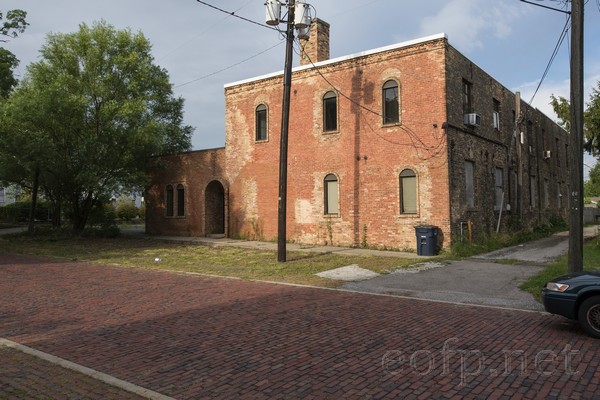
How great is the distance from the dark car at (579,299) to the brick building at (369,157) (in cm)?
984

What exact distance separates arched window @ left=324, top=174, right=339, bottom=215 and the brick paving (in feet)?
32.2

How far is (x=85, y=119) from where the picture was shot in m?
21.8

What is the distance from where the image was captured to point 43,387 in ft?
14.4

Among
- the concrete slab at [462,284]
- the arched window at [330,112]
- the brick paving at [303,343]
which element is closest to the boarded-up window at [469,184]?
the concrete slab at [462,284]

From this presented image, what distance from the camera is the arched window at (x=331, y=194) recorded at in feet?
63.6

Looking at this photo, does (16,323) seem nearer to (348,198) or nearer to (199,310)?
(199,310)

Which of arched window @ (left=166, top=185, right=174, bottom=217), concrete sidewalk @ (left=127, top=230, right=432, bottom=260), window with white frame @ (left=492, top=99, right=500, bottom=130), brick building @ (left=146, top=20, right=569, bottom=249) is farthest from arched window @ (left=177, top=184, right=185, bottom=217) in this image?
window with white frame @ (left=492, top=99, right=500, bottom=130)

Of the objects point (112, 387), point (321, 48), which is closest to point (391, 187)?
point (321, 48)

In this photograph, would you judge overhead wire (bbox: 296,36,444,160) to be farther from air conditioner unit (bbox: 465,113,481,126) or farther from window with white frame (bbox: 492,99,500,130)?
window with white frame (bbox: 492,99,500,130)

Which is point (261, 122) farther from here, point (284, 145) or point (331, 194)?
point (284, 145)

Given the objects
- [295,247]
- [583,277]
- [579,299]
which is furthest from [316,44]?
[579,299]

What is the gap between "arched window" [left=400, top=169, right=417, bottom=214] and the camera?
56.4 ft

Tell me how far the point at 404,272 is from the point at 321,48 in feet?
41.3

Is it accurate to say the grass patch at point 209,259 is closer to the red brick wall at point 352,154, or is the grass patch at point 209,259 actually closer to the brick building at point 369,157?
the red brick wall at point 352,154
